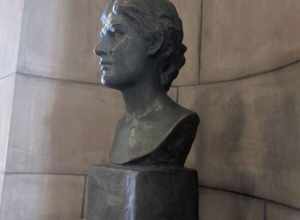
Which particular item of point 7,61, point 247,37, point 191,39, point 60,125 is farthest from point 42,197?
point 247,37

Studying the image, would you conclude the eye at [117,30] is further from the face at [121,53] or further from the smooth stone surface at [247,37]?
the smooth stone surface at [247,37]

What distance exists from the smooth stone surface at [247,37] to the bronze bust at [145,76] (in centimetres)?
36

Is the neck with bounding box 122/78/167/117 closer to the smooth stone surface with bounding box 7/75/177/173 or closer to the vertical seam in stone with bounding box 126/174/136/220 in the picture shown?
the vertical seam in stone with bounding box 126/174/136/220

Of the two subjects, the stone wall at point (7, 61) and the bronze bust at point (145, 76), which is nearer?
the bronze bust at point (145, 76)

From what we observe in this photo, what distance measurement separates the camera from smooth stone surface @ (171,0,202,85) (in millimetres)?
1702

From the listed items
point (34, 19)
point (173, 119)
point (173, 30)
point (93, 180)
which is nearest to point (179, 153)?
point (173, 119)

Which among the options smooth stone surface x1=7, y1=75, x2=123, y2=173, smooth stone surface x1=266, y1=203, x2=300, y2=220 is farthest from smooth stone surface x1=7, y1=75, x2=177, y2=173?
smooth stone surface x1=266, y1=203, x2=300, y2=220

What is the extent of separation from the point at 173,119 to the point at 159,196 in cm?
22

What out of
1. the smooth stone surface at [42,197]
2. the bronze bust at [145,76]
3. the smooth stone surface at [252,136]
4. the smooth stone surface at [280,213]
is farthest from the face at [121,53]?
the smooth stone surface at [42,197]

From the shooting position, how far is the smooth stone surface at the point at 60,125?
1.62m

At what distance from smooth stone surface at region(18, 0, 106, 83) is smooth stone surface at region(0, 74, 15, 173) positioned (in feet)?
0.33

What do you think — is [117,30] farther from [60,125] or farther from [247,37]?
[60,125]

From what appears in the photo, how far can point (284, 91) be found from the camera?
3.93ft

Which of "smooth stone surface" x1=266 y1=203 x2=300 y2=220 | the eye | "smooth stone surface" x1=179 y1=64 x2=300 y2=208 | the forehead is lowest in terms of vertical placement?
"smooth stone surface" x1=266 y1=203 x2=300 y2=220
